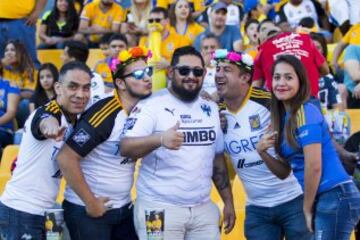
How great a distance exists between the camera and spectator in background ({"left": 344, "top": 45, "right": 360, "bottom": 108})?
10773 millimetres

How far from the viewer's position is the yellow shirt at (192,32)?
1284cm

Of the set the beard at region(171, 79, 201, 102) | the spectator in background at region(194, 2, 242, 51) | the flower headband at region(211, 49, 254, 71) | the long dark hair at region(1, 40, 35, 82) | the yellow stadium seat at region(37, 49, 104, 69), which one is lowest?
the beard at region(171, 79, 201, 102)

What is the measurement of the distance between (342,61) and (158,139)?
19.5 ft

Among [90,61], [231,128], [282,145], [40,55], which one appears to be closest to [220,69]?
[231,128]

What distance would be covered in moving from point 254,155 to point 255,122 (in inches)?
9.5

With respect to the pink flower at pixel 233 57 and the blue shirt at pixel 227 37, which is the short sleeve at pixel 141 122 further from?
the blue shirt at pixel 227 37

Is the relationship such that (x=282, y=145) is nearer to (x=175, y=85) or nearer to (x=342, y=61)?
(x=175, y=85)

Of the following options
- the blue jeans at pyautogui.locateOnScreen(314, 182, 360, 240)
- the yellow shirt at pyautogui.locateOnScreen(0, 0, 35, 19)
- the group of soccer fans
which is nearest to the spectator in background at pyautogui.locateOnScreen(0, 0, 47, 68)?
the yellow shirt at pyautogui.locateOnScreen(0, 0, 35, 19)

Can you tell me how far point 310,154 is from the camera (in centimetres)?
598

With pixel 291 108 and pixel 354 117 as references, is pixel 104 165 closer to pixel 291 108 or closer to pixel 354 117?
pixel 291 108

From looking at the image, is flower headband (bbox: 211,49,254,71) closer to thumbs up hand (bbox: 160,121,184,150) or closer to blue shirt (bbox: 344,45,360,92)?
thumbs up hand (bbox: 160,121,184,150)

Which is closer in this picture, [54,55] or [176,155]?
[176,155]

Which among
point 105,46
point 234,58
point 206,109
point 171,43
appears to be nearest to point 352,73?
point 171,43

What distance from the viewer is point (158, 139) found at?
6.15 metres
